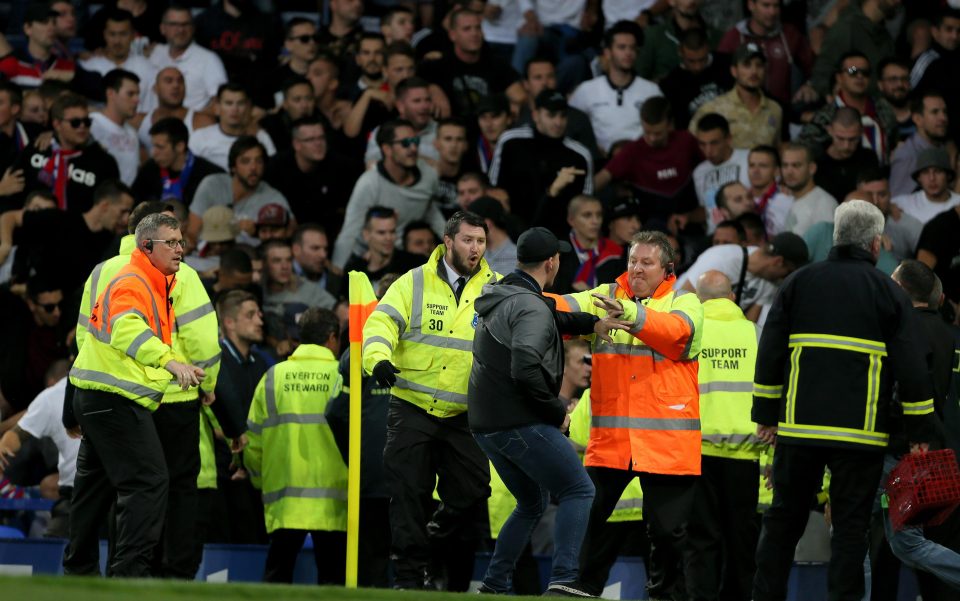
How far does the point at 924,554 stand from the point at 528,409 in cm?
264

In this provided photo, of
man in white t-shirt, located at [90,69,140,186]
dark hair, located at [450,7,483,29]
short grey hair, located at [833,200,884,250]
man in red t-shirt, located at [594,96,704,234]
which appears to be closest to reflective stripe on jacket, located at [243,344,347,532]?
short grey hair, located at [833,200,884,250]

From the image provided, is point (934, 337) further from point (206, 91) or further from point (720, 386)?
point (206, 91)

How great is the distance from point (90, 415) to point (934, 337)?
5.17 meters

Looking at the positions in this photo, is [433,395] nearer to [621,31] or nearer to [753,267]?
[753,267]

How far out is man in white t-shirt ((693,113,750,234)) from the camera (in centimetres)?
1642

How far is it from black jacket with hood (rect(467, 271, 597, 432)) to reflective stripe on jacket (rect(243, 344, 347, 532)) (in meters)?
2.55

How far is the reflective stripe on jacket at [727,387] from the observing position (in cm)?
1126

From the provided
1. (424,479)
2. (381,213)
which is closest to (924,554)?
(424,479)

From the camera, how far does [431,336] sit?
35.3ft

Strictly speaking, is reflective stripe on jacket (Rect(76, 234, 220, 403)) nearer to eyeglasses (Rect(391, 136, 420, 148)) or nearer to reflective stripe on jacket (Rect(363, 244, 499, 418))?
reflective stripe on jacket (Rect(363, 244, 499, 418))

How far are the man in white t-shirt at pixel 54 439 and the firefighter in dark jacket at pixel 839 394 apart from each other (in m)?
5.79

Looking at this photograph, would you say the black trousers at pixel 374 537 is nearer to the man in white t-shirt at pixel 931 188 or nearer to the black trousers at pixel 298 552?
the black trousers at pixel 298 552

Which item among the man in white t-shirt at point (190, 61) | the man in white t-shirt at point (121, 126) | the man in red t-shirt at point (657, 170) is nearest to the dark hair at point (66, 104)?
the man in white t-shirt at point (121, 126)

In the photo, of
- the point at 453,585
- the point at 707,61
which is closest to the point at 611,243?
the point at 707,61
